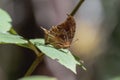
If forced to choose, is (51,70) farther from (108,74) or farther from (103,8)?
(103,8)

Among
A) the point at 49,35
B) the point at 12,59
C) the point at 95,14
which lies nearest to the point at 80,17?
the point at 95,14

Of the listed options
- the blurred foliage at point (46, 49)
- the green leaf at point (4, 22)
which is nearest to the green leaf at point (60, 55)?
the blurred foliage at point (46, 49)

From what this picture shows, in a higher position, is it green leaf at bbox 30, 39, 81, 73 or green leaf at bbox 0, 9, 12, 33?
green leaf at bbox 0, 9, 12, 33

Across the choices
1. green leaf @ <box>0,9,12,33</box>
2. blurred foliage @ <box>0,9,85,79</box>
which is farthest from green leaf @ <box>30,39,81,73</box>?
green leaf @ <box>0,9,12,33</box>

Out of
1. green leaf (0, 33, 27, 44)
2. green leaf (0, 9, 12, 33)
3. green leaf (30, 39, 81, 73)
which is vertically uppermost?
green leaf (0, 9, 12, 33)

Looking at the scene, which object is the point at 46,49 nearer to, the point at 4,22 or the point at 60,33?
the point at 60,33

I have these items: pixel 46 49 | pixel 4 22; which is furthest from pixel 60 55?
pixel 4 22

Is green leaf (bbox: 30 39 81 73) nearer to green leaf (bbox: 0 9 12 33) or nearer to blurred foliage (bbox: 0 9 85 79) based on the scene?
blurred foliage (bbox: 0 9 85 79)
